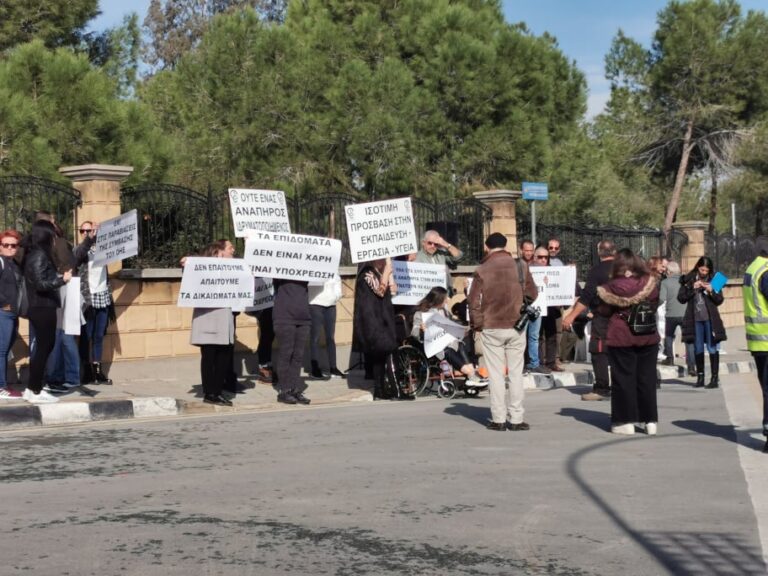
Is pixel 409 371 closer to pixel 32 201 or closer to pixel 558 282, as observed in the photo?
pixel 558 282

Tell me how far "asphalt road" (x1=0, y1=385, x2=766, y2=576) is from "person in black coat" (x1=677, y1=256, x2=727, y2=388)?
15.1ft

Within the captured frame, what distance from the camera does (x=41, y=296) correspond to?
479 inches

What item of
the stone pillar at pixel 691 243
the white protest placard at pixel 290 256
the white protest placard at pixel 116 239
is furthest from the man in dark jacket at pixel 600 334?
the stone pillar at pixel 691 243

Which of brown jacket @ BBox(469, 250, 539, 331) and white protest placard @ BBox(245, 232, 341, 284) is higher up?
white protest placard @ BBox(245, 232, 341, 284)

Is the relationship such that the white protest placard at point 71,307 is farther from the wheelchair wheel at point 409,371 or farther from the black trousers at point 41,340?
the wheelchair wheel at point 409,371

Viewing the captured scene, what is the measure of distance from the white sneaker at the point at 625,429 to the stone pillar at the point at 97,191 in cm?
664

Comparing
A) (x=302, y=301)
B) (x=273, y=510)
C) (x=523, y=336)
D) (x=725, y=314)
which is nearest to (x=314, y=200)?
(x=302, y=301)

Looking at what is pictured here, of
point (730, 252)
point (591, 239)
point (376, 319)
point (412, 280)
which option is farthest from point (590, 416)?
point (730, 252)

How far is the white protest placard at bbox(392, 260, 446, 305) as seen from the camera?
1541 cm

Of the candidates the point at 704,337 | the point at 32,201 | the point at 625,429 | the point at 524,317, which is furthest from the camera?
the point at 704,337

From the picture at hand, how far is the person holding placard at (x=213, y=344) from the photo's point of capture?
42.4 feet

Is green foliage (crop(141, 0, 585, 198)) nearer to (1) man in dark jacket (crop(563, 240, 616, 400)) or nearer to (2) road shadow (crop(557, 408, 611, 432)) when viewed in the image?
(1) man in dark jacket (crop(563, 240, 616, 400))

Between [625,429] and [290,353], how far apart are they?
4008 millimetres

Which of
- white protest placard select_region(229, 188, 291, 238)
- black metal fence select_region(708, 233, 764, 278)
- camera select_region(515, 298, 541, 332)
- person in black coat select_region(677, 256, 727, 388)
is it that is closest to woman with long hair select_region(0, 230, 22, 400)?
white protest placard select_region(229, 188, 291, 238)
